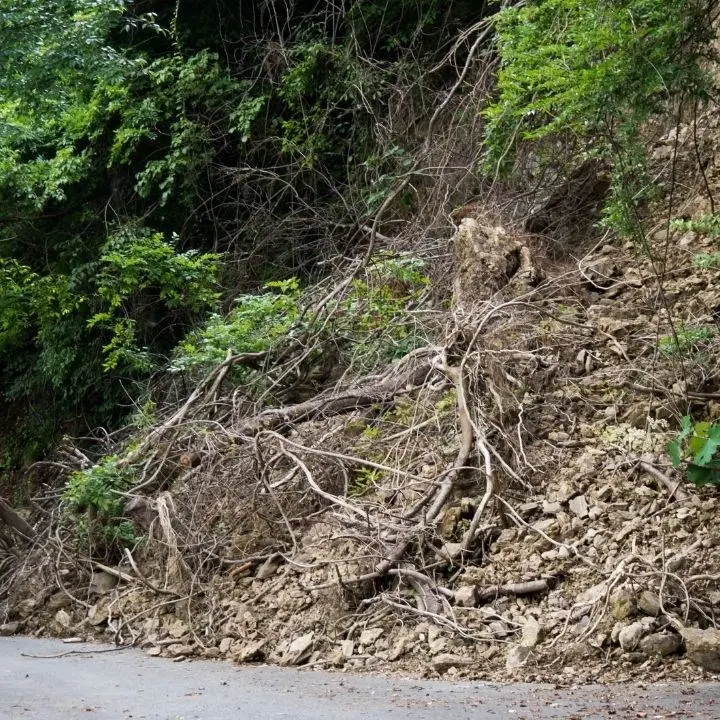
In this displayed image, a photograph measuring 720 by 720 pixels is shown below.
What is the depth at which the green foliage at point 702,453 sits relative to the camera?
529 centimetres

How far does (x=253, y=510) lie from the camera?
292 inches

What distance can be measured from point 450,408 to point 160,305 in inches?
262

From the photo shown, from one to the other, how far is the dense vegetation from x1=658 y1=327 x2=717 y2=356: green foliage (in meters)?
4.56

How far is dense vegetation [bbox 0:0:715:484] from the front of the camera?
12.1m

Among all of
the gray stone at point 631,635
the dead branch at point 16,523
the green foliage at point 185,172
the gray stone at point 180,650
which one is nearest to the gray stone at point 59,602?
the dead branch at point 16,523

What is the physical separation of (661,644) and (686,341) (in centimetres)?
246

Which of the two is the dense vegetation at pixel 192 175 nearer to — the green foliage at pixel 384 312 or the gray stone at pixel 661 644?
the green foliage at pixel 384 312

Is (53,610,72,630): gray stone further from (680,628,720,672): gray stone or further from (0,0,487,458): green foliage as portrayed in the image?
(680,628,720,672): gray stone

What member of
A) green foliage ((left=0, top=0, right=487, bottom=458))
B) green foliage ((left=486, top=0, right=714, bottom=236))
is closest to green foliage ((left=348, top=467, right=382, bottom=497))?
green foliage ((left=486, top=0, right=714, bottom=236))

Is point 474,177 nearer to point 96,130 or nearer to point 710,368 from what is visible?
point 710,368

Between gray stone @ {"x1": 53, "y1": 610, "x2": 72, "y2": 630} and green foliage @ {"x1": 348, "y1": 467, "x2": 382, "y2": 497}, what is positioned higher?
green foliage @ {"x1": 348, "y1": 467, "x2": 382, "y2": 497}

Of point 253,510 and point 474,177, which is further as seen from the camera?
point 474,177

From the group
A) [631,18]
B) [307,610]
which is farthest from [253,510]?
[631,18]

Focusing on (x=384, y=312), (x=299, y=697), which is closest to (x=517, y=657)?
(x=299, y=697)
